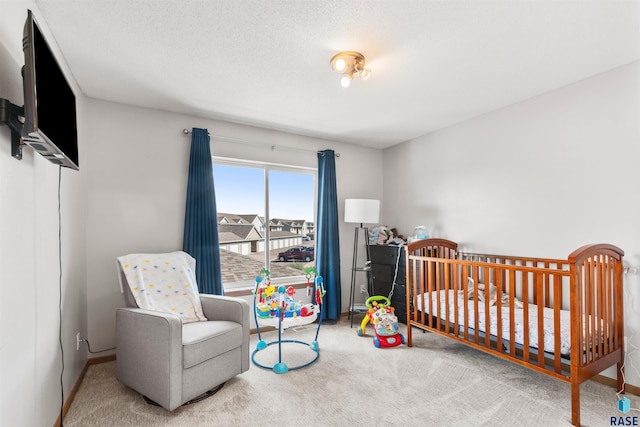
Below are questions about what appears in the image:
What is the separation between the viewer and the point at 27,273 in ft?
4.80

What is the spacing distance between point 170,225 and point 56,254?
123cm

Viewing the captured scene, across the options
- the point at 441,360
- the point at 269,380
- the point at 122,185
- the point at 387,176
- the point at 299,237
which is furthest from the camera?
the point at 387,176

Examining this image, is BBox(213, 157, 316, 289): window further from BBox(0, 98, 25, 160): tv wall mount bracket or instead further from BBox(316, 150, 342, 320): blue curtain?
BBox(0, 98, 25, 160): tv wall mount bracket

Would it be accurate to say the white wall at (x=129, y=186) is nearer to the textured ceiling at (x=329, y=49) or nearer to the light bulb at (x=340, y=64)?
the textured ceiling at (x=329, y=49)

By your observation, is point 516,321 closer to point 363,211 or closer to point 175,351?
point 363,211

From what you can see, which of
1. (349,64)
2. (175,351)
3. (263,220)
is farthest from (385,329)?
(349,64)

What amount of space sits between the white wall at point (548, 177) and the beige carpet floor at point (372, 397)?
685 millimetres

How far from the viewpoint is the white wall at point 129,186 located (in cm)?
280

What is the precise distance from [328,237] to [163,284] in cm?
197

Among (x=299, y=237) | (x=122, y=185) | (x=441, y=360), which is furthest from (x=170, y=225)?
(x=441, y=360)

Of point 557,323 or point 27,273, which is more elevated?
point 27,273

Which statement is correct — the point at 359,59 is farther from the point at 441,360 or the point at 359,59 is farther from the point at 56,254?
the point at 441,360

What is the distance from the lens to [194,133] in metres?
3.18

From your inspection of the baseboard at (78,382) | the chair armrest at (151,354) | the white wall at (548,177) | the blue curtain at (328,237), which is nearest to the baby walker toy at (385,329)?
the blue curtain at (328,237)
